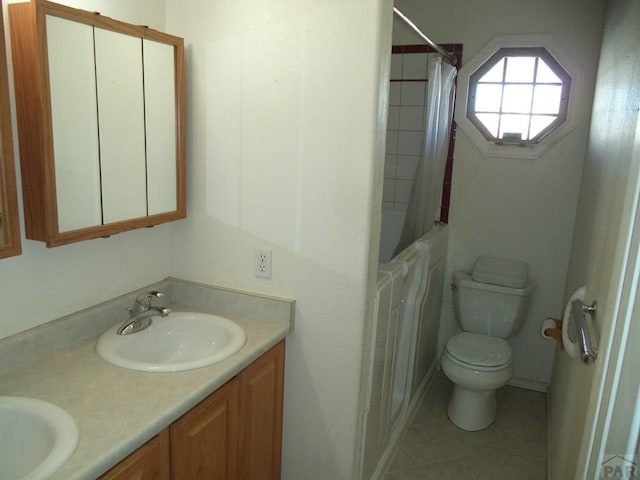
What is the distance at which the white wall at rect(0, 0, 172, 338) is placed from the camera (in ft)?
4.92

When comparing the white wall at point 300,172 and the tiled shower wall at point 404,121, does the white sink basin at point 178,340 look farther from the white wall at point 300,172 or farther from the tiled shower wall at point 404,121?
the tiled shower wall at point 404,121

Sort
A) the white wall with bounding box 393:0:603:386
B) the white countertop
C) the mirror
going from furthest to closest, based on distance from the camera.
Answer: the white wall with bounding box 393:0:603:386 < the mirror < the white countertop

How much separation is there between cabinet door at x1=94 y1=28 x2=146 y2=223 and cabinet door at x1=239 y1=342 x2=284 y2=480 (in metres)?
0.69

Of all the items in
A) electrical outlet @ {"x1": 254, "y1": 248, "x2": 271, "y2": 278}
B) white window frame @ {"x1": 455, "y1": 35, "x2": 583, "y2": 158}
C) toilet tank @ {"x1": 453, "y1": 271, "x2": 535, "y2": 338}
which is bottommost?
toilet tank @ {"x1": 453, "y1": 271, "x2": 535, "y2": 338}

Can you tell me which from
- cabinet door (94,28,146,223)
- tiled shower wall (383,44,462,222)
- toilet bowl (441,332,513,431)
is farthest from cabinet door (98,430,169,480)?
tiled shower wall (383,44,462,222)

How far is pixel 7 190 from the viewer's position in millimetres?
1354

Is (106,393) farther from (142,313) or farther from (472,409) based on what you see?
(472,409)

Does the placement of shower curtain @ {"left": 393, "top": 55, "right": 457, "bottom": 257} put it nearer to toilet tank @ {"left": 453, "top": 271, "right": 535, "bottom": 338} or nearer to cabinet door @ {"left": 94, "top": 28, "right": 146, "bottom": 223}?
toilet tank @ {"left": 453, "top": 271, "right": 535, "bottom": 338}

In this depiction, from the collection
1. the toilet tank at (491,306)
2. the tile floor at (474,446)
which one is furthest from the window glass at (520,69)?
the tile floor at (474,446)

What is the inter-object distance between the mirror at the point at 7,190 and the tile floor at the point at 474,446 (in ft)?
6.14

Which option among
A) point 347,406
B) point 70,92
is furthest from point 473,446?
point 70,92

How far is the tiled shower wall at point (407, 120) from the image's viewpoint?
10.3ft

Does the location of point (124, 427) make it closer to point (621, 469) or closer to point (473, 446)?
point (621, 469)

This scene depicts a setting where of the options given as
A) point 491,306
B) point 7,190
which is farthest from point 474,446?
point 7,190
